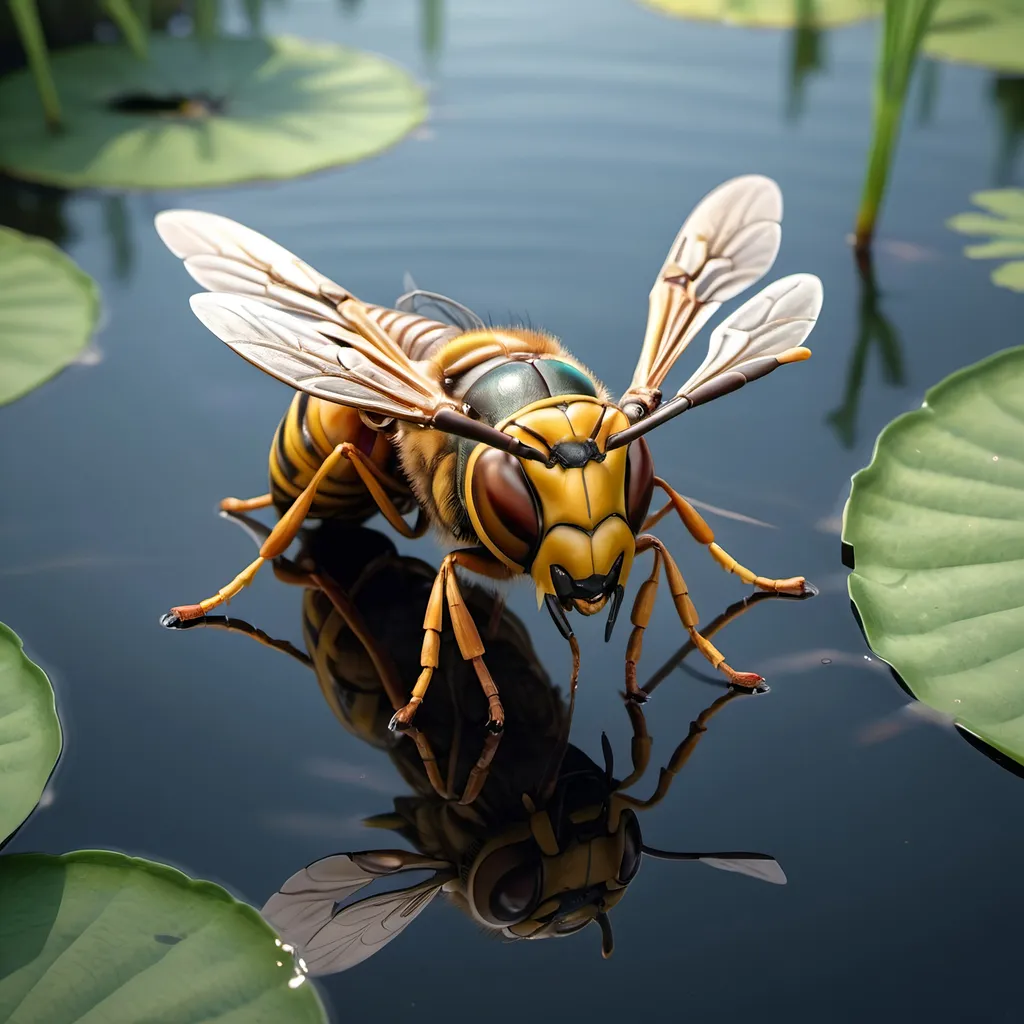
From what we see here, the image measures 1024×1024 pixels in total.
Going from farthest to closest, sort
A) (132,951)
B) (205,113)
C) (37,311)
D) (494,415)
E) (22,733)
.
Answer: (205,113) → (37,311) → (494,415) → (22,733) → (132,951)

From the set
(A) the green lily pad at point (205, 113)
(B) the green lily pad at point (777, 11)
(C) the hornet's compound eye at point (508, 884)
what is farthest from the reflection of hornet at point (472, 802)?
(B) the green lily pad at point (777, 11)

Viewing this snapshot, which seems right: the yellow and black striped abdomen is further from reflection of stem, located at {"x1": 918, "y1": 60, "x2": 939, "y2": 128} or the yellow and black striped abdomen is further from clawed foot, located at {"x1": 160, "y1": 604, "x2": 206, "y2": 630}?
reflection of stem, located at {"x1": 918, "y1": 60, "x2": 939, "y2": 128}

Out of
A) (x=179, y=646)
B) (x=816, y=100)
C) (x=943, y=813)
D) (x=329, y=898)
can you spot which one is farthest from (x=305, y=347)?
(x=816, y=100)

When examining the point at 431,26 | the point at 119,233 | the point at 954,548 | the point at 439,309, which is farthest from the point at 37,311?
the point at 431,26

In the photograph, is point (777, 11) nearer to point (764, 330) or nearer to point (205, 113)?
point (205, 113)

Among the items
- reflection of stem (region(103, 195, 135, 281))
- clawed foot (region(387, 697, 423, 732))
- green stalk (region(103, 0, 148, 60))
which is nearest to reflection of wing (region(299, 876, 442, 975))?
clawed foot (region(387, 697, 423, 732))

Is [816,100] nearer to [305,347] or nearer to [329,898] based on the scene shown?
[305,347]

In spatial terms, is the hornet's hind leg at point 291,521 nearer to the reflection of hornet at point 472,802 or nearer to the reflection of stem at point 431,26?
the reflection of hornet at point 472,802
